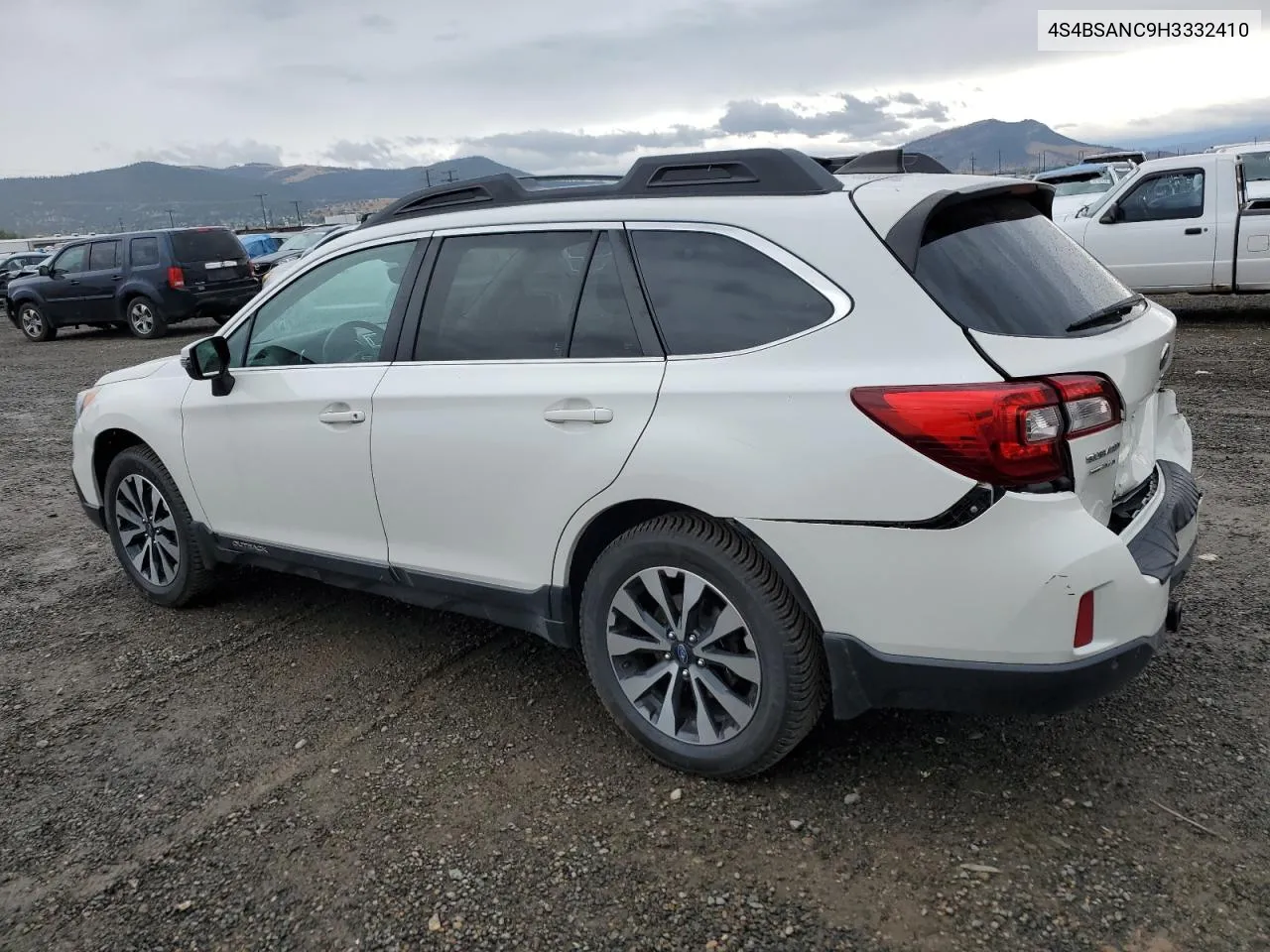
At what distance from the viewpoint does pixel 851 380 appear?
264cm

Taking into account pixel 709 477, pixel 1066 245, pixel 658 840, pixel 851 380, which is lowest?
pixel 658 840

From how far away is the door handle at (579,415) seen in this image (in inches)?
120

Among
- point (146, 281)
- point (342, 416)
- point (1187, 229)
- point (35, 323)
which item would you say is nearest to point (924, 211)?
point (342, 416)

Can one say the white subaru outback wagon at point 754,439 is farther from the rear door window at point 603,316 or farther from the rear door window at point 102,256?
the rear door window at point 102,256

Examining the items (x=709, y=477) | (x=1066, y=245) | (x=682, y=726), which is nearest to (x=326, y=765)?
(x=682, y=726)

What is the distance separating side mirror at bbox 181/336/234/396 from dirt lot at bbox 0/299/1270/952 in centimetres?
110

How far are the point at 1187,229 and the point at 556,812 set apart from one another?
11131 mm

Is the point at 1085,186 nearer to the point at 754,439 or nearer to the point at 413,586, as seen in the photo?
the point at 413,586

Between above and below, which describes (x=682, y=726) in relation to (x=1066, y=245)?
below

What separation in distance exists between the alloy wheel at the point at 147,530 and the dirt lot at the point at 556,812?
1.57 feet

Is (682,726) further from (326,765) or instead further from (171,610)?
(171,610)

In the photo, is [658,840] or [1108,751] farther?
[1108,751]

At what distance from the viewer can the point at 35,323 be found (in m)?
19.1

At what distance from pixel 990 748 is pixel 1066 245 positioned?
157cm
